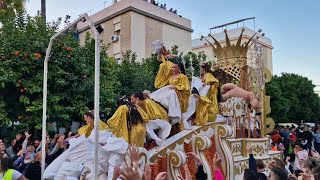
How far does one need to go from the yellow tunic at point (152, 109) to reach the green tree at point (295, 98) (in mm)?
24602

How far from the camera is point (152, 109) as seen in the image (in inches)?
263

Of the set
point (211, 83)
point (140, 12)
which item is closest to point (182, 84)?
point (211, 83)

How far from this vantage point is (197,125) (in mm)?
7426

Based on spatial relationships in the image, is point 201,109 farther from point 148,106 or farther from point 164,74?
point 148,106

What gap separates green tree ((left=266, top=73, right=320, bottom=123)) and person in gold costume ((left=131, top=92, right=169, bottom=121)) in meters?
24.7

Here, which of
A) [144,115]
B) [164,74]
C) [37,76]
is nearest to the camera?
[144,115]

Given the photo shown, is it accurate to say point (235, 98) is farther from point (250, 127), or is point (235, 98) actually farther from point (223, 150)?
point (223, 150)

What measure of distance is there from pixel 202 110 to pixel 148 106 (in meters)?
1.44

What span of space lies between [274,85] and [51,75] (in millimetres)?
23163

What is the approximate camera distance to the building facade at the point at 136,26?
2514 centimetres

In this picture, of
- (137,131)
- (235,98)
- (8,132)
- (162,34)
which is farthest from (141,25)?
(137,131)

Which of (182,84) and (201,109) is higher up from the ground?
(182,84)

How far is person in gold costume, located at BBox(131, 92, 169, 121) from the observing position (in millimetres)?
6594

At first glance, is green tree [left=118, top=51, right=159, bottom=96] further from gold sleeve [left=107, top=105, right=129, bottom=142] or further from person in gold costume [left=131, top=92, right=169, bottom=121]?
gold sleeve [left=107, top=105, right=129, bottom=142]
